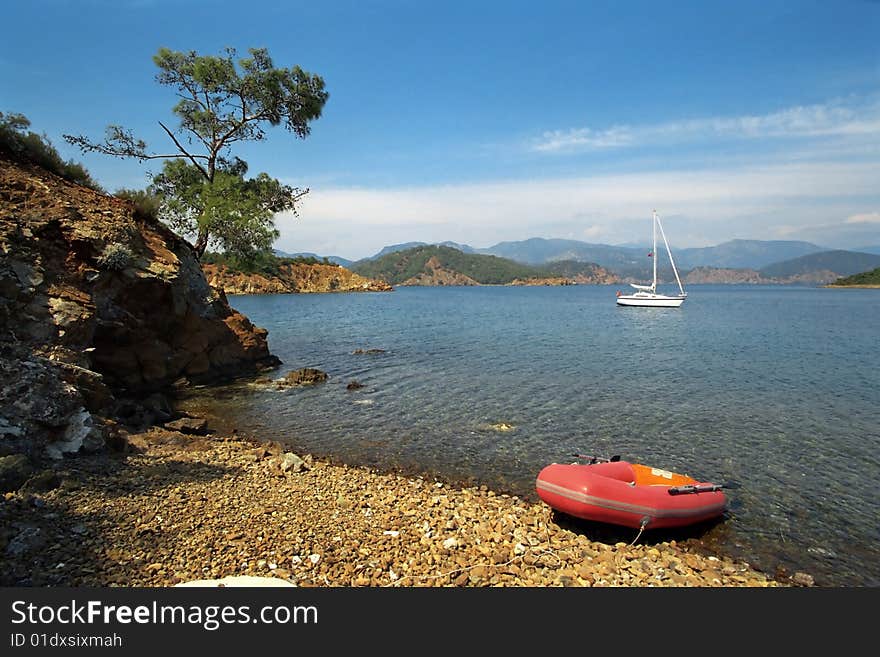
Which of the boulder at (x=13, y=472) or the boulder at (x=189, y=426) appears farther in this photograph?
the boulder at (x=189, y=426)

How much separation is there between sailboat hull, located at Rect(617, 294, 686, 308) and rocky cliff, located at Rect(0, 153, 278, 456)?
71.3 m

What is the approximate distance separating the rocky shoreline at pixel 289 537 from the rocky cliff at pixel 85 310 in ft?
5.76

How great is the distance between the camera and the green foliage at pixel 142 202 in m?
17.2

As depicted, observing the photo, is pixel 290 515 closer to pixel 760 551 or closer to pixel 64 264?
pixel 760 551

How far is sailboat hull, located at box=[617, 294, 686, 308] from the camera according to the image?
7432cm

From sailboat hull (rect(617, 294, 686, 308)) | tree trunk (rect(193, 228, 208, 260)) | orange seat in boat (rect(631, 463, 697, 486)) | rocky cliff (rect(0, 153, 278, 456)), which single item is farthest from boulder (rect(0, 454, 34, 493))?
sailboat hull (rect(617, 294, 686, 308))

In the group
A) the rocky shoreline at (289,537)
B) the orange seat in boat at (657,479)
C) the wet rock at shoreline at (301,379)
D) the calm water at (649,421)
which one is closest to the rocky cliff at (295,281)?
the calm water at (649,421)

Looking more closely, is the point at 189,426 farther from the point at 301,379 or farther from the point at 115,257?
the point at 301,379

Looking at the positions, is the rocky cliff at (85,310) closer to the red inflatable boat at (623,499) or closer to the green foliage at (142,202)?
the green foliage at (142,202)

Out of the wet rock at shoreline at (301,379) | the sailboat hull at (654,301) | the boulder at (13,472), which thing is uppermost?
the sailboat hull at (654,301)

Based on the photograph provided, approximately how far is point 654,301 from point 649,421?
6650cm

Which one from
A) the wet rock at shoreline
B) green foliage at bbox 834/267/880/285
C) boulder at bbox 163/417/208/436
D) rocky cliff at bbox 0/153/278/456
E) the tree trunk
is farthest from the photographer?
green foliage at bbox 834/267/880/285

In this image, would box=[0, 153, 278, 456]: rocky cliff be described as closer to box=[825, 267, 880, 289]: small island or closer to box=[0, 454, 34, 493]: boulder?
box=[0, 454, 34, 493]: boulder

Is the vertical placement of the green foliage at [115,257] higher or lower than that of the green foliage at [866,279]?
lower
